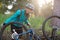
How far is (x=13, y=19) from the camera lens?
768cm

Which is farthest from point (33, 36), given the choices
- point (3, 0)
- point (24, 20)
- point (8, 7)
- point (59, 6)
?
point (8, 7)

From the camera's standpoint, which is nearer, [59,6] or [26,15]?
[26,15]

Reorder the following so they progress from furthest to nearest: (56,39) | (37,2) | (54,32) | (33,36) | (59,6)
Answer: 1. (37,2)
2. (59,6)
3. (56,39)
4. (54,32)
5. (33,36)

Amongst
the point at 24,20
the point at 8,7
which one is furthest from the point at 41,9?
the point at 24,20

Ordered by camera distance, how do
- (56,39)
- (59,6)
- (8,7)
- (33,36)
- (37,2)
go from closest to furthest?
(33,36)
(56,39)
(59,6)
(8,7)
(37,2)

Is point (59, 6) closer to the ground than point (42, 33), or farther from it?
farther from it

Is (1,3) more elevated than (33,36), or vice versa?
(1,3)

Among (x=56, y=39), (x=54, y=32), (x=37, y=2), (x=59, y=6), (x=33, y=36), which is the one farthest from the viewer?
(x=37, y=2)

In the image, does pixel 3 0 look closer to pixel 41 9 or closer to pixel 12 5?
pixel 12 5

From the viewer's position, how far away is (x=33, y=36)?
7.29 meters

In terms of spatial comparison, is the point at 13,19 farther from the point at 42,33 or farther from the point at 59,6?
the point at 59,6

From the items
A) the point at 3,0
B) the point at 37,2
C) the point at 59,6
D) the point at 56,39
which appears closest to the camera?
the point at 56,39

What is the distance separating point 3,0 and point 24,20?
450 cm

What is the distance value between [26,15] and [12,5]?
5278 millimetres
